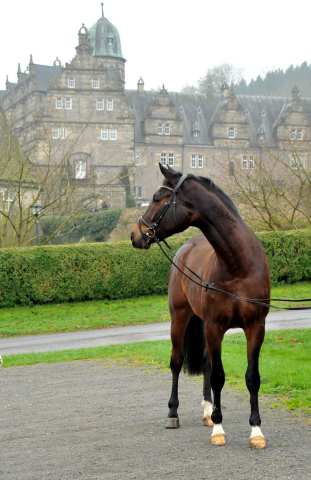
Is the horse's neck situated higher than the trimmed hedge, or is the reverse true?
the horse's neck

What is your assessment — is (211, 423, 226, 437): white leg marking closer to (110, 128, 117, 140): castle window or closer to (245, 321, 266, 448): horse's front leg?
(245, 321, 266, 448): horse's front leg

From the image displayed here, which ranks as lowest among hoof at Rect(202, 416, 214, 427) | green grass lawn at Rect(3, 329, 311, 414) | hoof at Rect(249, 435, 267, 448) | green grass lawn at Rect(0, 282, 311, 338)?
green grass lawn at Rect(0, 282, 311, 338)

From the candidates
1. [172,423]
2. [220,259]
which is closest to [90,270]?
[172,423]

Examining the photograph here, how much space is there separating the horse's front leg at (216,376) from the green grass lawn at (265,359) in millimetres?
1356

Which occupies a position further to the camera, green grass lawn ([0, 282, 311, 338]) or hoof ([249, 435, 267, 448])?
green grass lawn ([0, 282, 311, 338])

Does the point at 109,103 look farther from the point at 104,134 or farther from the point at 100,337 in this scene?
the point at 100,337

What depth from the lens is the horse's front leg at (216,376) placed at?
16.5 feet

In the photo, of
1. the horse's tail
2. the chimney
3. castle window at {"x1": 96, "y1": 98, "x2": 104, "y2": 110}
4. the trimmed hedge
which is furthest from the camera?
the chimney

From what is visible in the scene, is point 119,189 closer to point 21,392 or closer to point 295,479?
point 21,392

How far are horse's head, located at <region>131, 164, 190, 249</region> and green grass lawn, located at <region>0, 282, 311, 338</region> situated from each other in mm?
10432

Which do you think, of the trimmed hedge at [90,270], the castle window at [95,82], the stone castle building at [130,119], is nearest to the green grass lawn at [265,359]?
the trimmed hedge at [90,270]

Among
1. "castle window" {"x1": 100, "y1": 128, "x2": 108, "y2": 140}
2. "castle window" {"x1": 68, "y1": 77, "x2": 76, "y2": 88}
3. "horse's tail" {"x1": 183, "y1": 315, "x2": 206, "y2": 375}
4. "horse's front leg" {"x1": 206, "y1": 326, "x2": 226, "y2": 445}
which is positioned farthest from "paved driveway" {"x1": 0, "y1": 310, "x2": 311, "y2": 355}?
"castle window" {"x1": 68, "y1": 77, "x2": 76, "y2": 88}

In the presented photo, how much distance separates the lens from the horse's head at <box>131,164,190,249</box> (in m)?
5.03

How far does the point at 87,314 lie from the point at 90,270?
7.39 feet
